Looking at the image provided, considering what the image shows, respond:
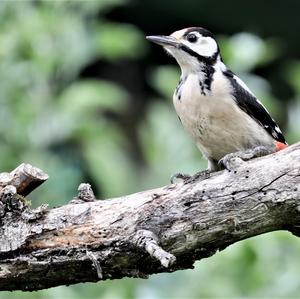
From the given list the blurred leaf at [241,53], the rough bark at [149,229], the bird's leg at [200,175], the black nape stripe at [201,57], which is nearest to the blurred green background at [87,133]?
the blurred leaf at [241,53]

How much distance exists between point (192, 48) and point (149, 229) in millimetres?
1620

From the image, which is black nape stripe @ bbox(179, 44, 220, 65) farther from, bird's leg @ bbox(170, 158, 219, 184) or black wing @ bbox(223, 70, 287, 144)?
bird's leg @ bbox(170, 158, 219, 184)

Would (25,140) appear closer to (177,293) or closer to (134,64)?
(177,293)

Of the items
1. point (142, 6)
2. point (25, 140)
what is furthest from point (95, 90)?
point (142, 6)

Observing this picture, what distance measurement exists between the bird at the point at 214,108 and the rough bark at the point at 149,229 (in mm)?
919

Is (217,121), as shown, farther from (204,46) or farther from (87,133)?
(87,133)

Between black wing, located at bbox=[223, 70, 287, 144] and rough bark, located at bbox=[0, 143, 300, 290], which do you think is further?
black wing, located at bbox=[223, 70, 287, 144]

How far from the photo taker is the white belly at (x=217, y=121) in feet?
15.9

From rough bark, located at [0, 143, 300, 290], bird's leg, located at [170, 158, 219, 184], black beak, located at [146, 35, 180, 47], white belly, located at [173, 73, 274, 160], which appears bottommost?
rough bark, located at [0, 143, 300, 290]

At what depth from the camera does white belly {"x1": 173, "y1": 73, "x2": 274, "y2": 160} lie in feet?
15.9

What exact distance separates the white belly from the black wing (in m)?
0.04

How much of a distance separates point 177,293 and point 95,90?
1.56 meters

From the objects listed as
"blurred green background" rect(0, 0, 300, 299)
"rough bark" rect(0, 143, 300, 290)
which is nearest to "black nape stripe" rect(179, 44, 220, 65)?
"blurred green background" rect(0, 0, 300, 299)

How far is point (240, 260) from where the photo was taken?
511 cm
